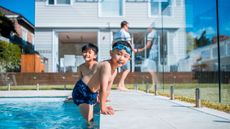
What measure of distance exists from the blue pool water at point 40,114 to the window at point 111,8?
12.0m

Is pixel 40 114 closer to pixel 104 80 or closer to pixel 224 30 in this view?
pixel 104 80

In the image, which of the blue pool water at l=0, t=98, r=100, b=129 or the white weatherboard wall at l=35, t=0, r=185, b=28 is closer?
the blue pool water at l=0, t=98, r=100, b=129

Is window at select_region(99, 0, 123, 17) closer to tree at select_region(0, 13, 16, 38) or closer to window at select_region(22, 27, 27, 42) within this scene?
tree at select_region(0, 13, 16, 38)

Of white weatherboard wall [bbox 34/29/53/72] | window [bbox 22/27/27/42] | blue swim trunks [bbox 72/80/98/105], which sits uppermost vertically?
window [bbox 22/27/27/42]

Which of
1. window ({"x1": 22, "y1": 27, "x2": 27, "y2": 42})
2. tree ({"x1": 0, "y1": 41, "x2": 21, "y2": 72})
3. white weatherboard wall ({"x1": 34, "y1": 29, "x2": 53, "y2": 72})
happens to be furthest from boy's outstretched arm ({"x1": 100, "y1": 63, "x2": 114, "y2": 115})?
window ({"x1": 22, "y1": 27, "x2": 27, "y2": 42})

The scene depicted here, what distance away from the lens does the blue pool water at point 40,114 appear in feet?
13.5

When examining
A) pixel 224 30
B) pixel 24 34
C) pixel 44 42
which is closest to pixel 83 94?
pixel 224 30

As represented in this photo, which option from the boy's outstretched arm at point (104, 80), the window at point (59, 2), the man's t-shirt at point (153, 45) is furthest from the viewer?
the window at point (59, 2)

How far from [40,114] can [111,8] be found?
572 inches

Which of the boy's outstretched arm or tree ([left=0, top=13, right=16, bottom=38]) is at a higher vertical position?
tree ([left=0, top=13, right=16, bottom=38])

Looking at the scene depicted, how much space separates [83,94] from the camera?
344 centimetres

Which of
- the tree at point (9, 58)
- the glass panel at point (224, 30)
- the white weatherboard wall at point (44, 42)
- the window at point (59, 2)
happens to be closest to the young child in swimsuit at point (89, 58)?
the glass panel at point (224, 30)

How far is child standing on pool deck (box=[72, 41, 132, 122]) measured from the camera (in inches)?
125

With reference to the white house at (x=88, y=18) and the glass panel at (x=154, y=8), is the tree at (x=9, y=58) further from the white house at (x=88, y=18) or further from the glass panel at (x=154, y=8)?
the glass panel at (x=154, y=8)
